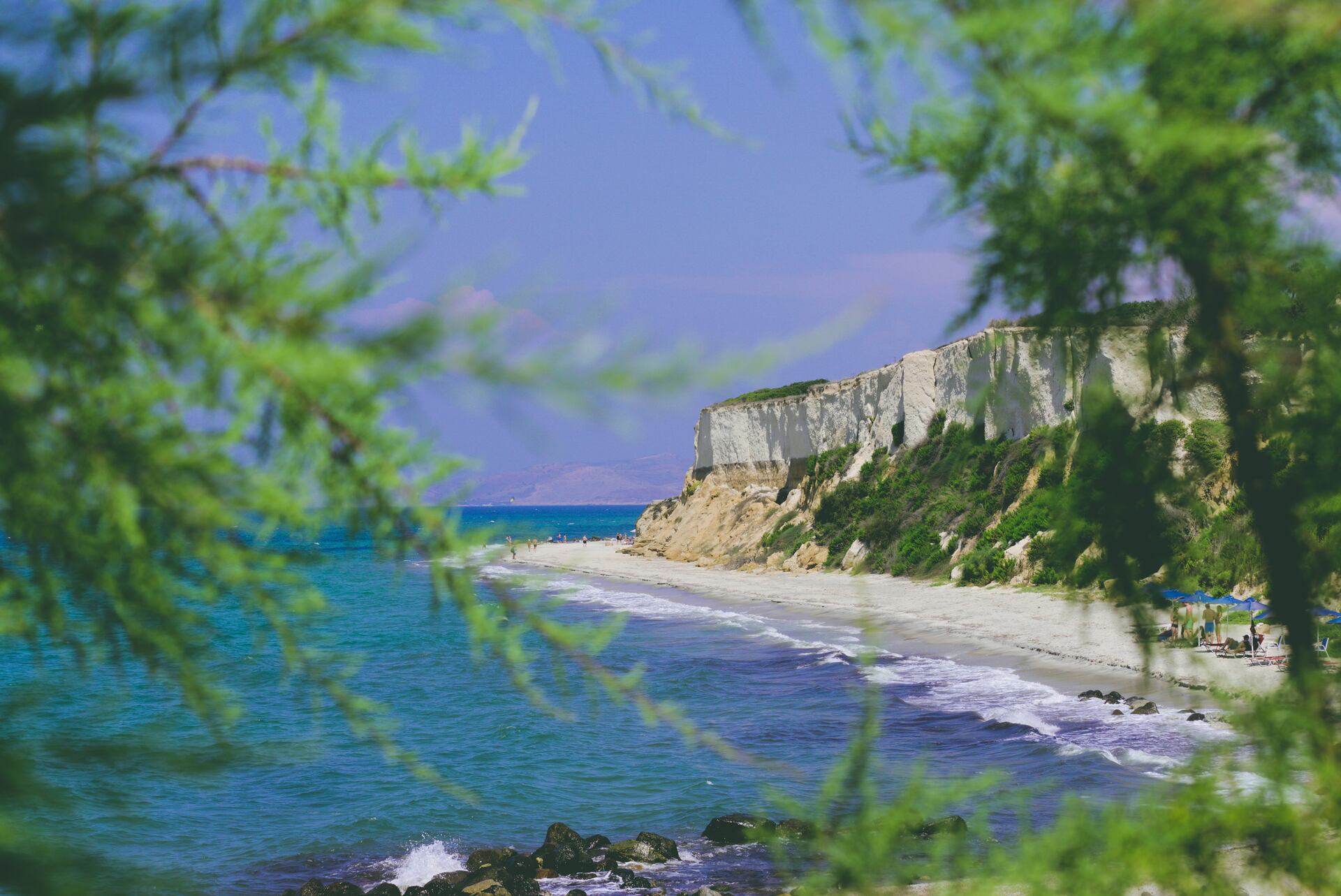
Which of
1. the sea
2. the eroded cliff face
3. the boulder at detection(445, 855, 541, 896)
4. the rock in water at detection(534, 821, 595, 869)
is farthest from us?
the eroded cliff face

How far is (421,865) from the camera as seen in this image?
535 inches

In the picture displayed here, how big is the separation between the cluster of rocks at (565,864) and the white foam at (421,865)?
0.25m

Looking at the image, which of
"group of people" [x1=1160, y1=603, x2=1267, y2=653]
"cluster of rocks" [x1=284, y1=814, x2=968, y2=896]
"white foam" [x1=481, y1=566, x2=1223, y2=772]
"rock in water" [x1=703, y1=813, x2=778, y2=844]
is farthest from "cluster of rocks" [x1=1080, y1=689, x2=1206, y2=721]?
"rock in water" [x1=703, y1=813, x2=778, y2=844]

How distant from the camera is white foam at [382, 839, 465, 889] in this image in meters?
13.1

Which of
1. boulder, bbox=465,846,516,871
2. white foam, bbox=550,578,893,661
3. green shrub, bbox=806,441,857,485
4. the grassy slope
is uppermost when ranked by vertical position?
green shrub, bbox=806,441,857,485

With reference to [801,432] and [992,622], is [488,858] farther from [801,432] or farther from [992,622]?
[801,432]

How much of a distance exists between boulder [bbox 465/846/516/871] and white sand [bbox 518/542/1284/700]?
4.01 meters

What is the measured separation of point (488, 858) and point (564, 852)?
1033mm

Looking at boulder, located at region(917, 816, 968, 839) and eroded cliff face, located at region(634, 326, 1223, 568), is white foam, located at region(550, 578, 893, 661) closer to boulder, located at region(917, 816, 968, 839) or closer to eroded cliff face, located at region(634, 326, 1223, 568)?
eroded cliff face, located at region(634, 326, 1223, 568)

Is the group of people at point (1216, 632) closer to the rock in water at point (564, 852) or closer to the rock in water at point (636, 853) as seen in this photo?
the rock in water at point (636, 853)

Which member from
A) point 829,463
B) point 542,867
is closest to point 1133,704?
point 542,867

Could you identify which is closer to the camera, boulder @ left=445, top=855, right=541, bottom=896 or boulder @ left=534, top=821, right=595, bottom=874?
boulder @ left=445, top=855, right=541, bottom=896

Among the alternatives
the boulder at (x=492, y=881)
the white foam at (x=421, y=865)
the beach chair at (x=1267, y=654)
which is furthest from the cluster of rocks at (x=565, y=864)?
the beach chair at (x=1267, y=654)

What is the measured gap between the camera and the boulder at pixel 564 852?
13.0 metres
